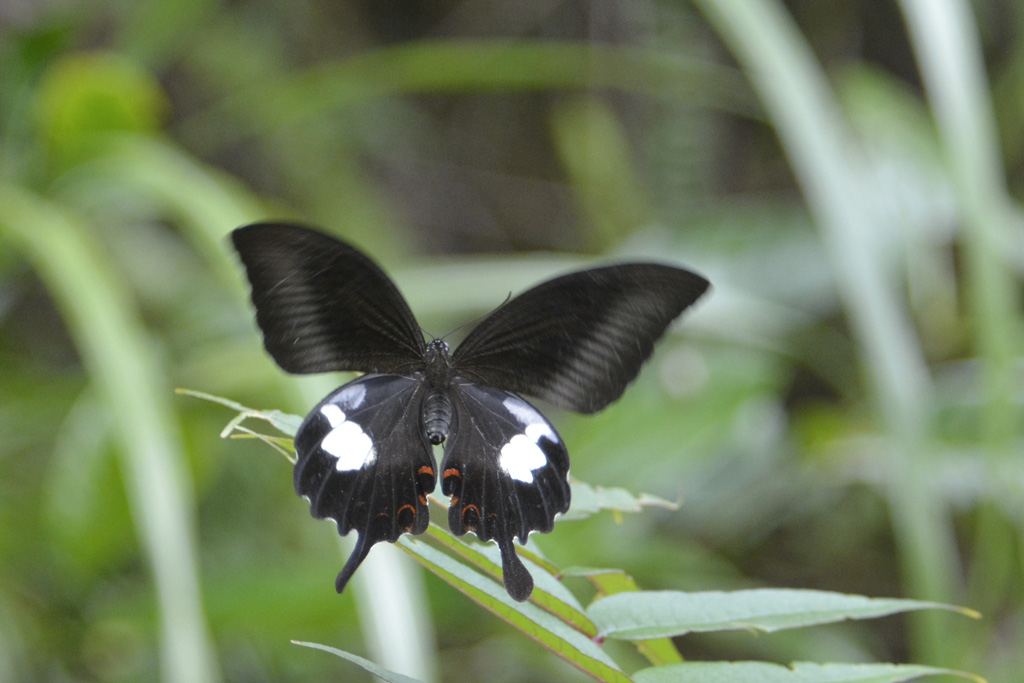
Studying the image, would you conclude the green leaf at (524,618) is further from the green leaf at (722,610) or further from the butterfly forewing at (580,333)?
the butterfly forewing at (580,333)

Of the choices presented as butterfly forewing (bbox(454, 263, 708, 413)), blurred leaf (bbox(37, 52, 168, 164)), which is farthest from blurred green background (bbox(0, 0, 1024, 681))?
butterfly forewing (bbox(454, 263, 708, 413))

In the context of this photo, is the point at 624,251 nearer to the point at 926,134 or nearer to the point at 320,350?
the point at 926,134

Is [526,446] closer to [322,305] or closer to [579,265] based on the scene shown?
[322,305]

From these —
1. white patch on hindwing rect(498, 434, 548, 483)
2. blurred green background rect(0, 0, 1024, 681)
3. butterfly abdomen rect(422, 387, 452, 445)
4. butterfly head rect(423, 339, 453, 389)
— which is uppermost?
blurred green background rect(0, 0, 1024, 681)

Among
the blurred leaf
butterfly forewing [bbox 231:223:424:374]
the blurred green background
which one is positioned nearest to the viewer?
butterfly forewing [bbox 231:223:424:374]

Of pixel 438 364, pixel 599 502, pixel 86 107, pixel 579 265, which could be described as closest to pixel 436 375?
pixel 438 364

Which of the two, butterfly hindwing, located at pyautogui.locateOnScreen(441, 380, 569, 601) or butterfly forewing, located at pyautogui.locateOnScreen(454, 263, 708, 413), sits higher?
butterfly forewing, located at pyautogui.locateOnScreen(454, 263, 708, 413)

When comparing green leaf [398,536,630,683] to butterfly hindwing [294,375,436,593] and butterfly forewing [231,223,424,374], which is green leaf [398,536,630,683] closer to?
butterfly hindwing [294,375,436,593]
